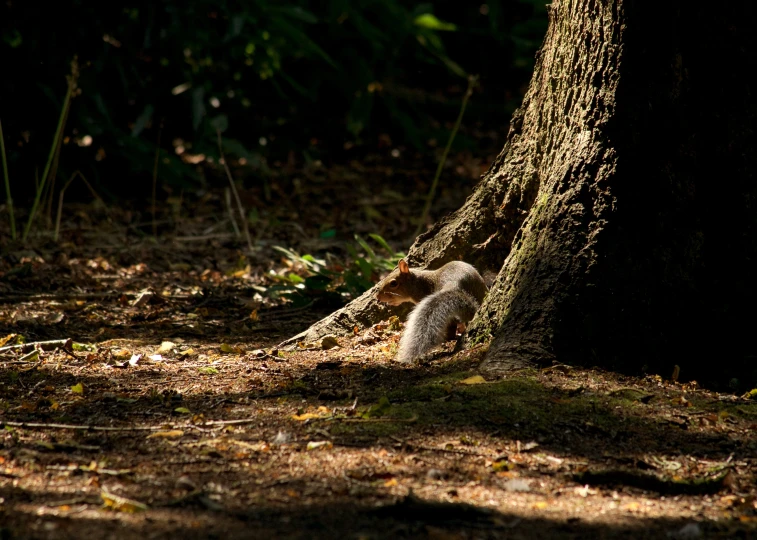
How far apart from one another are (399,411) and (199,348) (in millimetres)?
1533

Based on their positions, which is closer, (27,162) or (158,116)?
(27,162)

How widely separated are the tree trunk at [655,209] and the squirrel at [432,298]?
37 cm

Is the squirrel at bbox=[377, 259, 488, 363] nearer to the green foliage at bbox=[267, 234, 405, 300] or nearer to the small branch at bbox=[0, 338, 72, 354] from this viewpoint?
the green foliage at bbox=[267, 234, 405, 300]

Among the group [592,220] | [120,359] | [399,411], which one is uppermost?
[592,220]

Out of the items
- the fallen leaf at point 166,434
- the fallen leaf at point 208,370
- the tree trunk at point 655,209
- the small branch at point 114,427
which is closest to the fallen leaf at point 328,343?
the fallen leaf at point 208,370

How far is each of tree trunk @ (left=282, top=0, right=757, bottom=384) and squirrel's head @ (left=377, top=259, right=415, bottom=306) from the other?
37.0 inches

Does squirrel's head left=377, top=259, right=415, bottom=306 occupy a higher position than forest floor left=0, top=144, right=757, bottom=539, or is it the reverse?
squirrel's head left=377, top=259, right=415, bottom=306

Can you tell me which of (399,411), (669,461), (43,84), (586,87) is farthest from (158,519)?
(43,84)

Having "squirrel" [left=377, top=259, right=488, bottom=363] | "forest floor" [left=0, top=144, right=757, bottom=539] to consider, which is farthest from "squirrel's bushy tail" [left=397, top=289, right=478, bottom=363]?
"forest floor" [left=0, top=144, right=757, bottom=539]

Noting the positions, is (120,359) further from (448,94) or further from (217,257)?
(448,94)

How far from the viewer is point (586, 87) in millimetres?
3133

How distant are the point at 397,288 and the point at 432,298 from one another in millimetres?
495

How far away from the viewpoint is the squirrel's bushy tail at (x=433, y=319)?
11.1ft

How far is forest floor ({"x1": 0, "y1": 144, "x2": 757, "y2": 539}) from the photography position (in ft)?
6.64
